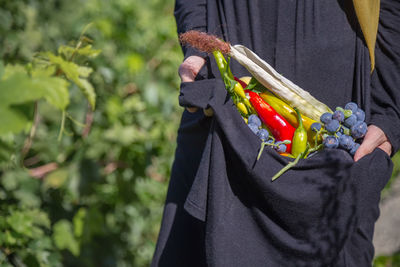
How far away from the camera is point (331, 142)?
1216mm

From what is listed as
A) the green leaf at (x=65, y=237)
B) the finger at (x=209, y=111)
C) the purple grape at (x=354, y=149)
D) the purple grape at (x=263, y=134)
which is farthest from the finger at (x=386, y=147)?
the green leaf at (x=65, y=237)

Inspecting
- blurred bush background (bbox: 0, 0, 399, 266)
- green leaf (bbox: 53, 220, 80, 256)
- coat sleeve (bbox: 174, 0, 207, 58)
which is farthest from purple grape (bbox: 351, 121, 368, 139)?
green leaf (bbox: 53, 220, 80, 256)

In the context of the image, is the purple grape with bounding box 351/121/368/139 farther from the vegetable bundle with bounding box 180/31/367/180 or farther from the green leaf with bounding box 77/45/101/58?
the green leaf with bounding box 77/45/101/58

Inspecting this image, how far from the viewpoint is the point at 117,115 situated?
2.54 meters

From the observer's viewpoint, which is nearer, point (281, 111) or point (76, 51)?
point (281, 111)

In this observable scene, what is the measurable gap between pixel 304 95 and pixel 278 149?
6.6 inches

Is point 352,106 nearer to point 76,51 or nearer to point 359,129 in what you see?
point 359,129

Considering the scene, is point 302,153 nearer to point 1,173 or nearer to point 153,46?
point 1,173

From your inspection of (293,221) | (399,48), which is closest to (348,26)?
(399,48)

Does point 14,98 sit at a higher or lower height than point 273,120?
higher

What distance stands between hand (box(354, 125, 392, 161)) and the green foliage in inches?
41.5

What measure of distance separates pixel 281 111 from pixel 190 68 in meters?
0.30

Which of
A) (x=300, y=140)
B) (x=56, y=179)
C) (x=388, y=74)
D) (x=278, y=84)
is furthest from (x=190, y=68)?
(x=56, y=179)

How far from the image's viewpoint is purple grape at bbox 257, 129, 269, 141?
1.26m
